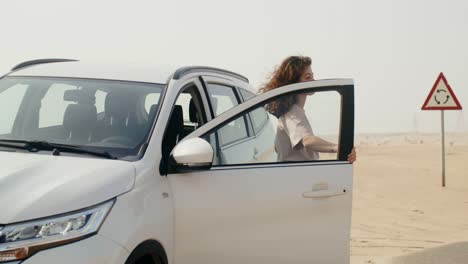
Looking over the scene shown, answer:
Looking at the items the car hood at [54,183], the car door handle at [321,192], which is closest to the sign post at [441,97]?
the car door handle at [321,192]

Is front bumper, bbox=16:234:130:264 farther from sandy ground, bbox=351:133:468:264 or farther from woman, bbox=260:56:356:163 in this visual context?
sandy ground, bbox=351:133:468:264

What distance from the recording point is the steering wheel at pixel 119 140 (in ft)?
14.4

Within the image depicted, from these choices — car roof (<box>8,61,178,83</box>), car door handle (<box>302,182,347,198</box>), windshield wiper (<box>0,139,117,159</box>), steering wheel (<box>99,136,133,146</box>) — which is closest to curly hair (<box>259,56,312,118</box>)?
car roof (<box>8,61,178,83</box>)

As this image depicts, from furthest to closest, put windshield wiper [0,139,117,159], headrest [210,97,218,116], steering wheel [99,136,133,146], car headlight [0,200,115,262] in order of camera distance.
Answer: headrest [210,97,218,116]
steering wheel [99,136,133,146]
windshield wiper [0,139,117,159]
car headlight [0,200,115,262]

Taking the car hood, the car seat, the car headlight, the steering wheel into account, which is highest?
the car seat

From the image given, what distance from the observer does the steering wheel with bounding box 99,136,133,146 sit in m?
4.40

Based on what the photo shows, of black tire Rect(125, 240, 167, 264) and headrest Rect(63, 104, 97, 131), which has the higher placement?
headrest Rect(63, 104, 97, 131)

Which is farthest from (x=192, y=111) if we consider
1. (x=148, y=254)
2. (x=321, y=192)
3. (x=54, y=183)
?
(x=54, y=183)

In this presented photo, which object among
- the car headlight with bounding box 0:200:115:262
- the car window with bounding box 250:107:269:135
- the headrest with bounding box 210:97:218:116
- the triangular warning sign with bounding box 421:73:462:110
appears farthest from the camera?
the triangular warning sign with bounding box 421:73:462:110

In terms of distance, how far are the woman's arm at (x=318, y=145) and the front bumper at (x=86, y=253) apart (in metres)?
1.85

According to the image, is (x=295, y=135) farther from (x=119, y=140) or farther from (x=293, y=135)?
(x=119, y=140)

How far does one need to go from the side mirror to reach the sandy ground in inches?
180

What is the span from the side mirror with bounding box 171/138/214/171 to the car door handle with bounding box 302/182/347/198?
2.90 feet

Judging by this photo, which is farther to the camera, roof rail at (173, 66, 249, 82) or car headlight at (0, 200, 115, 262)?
roof rail at (173, 66, 249, 82)
